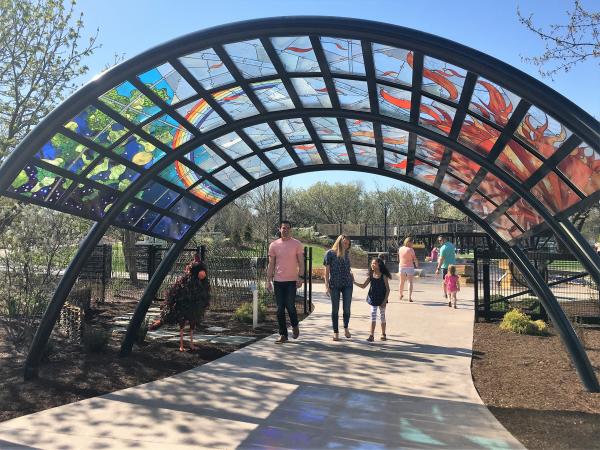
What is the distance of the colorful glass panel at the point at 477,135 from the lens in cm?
531

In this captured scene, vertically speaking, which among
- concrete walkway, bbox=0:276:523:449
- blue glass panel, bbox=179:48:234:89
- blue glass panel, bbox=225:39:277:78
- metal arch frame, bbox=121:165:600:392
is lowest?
concrete walkway, bbox=0:276:523:449

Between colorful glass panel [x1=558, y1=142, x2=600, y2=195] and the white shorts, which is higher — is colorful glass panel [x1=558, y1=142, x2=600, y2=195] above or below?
above

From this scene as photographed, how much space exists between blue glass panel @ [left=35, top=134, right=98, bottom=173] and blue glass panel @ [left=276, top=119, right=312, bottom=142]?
263 cm

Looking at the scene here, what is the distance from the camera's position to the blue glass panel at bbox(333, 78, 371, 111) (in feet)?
17.9

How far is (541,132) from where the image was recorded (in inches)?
186

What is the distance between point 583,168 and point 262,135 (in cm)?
440

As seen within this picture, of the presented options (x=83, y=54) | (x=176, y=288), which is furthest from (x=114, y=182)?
(x=83, y=54)

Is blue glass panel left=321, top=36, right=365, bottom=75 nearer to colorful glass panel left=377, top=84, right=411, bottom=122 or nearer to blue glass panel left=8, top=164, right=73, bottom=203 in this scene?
colorful glass panel left=377, top=84, right=411, bottom=122

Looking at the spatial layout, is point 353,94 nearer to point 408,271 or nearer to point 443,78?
point 443,78

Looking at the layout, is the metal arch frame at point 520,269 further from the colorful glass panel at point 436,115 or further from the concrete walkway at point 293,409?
the colorful glass panel at point 436,115

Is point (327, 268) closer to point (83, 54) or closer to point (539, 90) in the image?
point (539, 90)

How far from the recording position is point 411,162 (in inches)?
306

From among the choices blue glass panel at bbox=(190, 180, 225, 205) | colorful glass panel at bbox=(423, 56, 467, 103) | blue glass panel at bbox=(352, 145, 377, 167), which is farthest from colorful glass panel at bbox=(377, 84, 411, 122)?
blue glass panel at bbox=(190, 180, 225, 205)

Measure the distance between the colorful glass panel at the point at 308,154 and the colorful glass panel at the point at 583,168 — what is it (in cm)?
416
